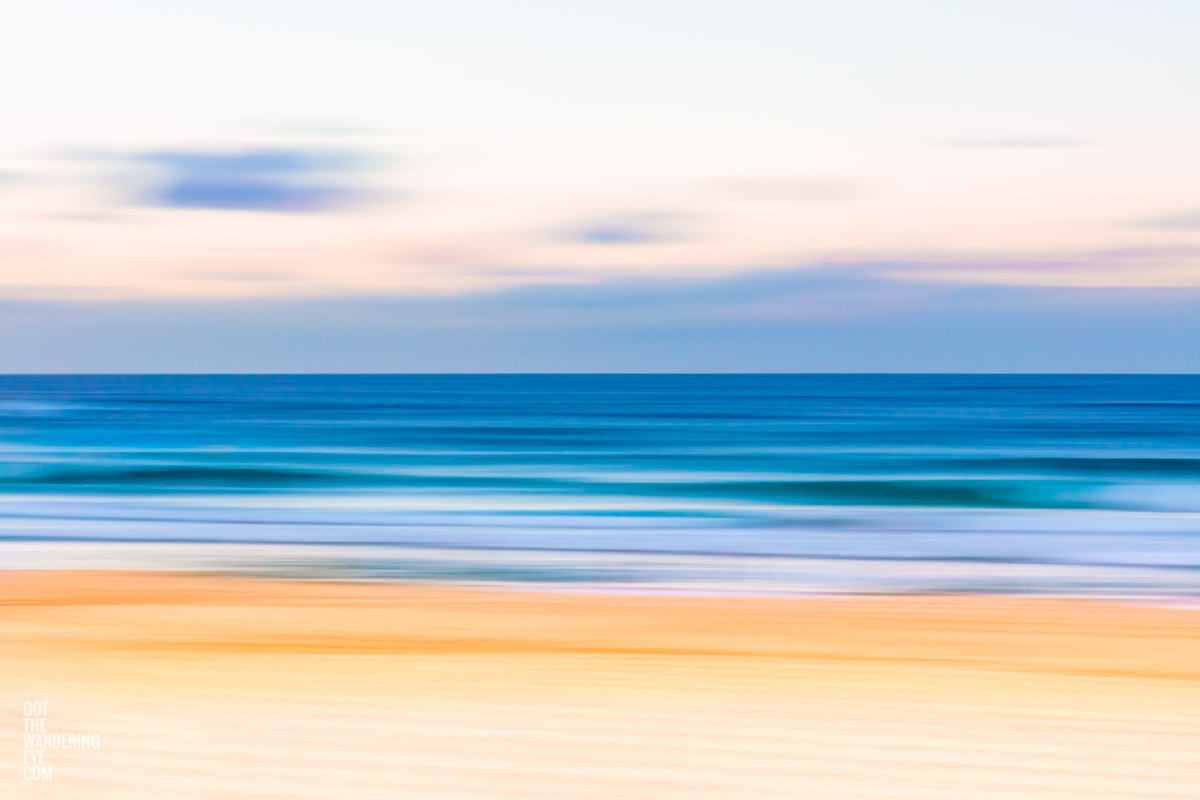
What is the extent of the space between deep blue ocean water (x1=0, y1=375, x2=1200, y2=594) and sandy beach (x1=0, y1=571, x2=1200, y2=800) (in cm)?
210

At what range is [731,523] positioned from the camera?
14.4 metres

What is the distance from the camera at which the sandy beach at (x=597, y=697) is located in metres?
4.32

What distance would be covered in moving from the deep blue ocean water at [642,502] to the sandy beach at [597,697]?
2.10 metres

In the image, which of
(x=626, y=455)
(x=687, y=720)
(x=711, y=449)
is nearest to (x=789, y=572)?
(x=687, y=720)

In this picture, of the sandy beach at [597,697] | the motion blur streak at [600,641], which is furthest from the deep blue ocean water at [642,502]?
the sandy beach at [597,697]

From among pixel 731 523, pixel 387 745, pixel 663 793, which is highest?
pixel 731 523

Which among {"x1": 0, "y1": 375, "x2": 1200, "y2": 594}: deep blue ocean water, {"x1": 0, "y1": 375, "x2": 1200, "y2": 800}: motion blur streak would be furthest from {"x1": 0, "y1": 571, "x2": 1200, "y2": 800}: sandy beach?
{"x1": 0, "y1": 375, "x2": 1200, "y2": 594}: deep blue ocean water

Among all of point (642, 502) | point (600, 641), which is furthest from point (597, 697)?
point (642, 502)

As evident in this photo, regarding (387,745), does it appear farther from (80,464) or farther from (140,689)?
(80,464)

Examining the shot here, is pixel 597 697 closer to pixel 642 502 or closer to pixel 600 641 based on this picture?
pixel 600 641

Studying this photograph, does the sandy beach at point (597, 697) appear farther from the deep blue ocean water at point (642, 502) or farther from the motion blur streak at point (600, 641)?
the deep blue ocean water at point (642, 502)

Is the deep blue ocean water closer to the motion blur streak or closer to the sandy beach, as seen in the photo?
the motion blur streak

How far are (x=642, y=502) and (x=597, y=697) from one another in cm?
1170

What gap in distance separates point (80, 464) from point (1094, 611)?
21033 mm
